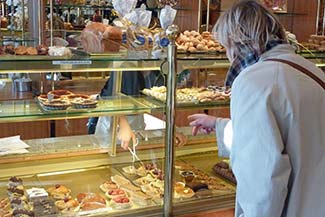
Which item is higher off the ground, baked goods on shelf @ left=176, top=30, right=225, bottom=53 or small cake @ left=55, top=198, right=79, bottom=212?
baked goods on shelf @ left=176, top=30, right=225, bottom=53

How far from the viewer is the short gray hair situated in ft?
4.94

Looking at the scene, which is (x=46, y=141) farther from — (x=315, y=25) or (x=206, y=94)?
(x=315, y=25)

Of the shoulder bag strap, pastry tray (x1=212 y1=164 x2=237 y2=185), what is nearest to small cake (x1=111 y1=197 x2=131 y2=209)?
pastry tray (x1=212 y1=164 x2=237 y2=185)

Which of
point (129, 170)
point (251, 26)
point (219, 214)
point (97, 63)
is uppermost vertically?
point (251, 26)

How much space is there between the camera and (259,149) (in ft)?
4.69

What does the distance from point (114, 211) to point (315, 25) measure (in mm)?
4106

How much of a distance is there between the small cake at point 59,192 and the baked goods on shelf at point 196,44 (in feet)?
3.52

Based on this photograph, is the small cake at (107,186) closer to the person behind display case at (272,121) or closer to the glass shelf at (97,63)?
the glass shelf at (97,63)

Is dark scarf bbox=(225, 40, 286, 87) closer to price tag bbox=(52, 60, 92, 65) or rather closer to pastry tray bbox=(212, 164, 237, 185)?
price tag bbox=(52, 60, 92, 65)

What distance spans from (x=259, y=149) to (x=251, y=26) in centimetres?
41

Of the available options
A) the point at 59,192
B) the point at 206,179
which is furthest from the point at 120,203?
the point at 206,179

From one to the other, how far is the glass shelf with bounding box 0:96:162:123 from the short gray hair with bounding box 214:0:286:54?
803 mm

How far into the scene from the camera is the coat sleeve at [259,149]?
142 centimetres

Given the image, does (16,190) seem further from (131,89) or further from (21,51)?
(131,89)
